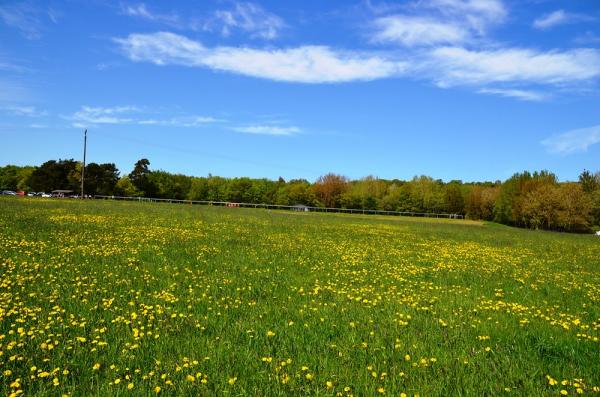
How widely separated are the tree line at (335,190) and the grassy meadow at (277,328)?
88130 millimetres

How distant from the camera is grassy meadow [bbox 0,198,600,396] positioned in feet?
18.2

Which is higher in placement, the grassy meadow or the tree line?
the tree line

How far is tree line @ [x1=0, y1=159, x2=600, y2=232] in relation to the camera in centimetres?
9631

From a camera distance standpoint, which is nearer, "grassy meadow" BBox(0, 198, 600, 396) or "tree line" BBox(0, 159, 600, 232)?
"grassy meadow" BBox(0, 198, 600, 396)

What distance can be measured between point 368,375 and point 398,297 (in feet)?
16.5

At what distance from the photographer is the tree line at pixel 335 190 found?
316 ft

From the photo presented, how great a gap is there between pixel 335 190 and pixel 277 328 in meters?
137

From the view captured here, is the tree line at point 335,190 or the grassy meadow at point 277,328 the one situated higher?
the tree line at point 335,190

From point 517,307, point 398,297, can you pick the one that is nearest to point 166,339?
point 398,297

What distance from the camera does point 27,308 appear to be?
7.82 m

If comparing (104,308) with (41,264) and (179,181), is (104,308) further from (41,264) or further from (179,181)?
(179,181)

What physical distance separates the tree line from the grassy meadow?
289 feet

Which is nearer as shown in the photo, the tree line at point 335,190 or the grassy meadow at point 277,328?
the grassy meadow at point 277,328

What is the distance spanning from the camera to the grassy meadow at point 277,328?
554 cm
